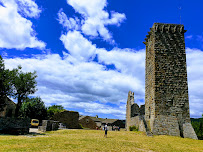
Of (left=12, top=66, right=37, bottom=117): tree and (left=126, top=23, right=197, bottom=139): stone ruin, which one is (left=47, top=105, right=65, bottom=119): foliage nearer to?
(left=12, top=66, right=37, bottom=117): tree

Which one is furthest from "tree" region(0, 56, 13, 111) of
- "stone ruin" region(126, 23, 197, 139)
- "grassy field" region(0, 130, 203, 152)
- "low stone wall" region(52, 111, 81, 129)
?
"stone ruin" region(126, 23, 197, 139)

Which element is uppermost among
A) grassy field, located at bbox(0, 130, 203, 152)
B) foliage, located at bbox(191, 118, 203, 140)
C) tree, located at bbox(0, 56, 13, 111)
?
tree, located at bbox(0, 56, 13, 111)

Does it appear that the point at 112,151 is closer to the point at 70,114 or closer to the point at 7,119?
the point at 7,119

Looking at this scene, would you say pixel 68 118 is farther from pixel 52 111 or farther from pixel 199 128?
pixel 199 128

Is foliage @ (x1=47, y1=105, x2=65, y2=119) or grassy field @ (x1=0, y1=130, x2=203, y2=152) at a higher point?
foliage @ (x1=47, y1=105, x2=65, y2=119)

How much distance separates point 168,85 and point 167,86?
0.17 metres

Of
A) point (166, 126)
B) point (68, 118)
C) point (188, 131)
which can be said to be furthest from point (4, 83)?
point (188, 131)

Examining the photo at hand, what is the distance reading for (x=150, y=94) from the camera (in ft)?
67.5

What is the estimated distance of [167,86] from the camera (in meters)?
19.3

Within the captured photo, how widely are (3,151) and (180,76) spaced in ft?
60.8

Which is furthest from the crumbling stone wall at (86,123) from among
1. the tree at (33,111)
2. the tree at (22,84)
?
the tree at (22,84)

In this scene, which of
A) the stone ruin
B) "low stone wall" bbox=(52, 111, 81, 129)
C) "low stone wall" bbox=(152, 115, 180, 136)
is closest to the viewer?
"low stone wall" bbox=(152, 115, 180, 136)

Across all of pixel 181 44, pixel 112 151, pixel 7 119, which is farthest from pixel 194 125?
pixel 7 119

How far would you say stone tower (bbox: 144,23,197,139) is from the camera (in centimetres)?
1795
